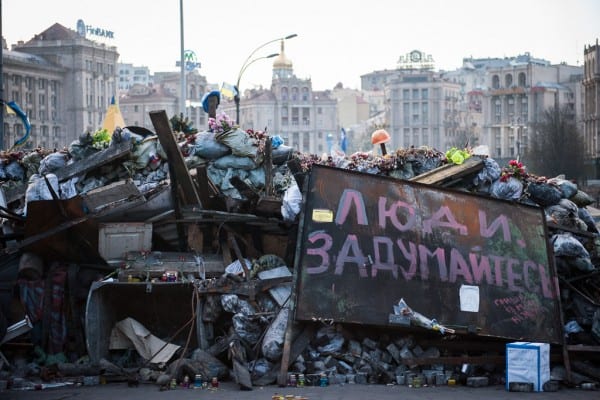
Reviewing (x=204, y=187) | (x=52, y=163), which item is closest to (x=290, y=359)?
(x=204, y=187)

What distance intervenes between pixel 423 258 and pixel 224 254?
2273 mm

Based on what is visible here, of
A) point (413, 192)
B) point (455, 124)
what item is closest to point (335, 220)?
point (413, 192)

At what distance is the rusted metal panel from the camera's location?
1192 cm

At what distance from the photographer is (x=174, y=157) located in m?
13.3

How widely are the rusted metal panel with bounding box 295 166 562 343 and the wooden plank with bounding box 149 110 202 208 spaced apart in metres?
1.83

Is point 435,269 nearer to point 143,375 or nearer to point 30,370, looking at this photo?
point 143,375

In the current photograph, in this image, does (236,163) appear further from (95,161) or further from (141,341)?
(141,341)

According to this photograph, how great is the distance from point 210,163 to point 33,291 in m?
2.76

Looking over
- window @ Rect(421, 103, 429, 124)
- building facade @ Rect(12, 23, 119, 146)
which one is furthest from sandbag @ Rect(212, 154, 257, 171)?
window @ Rect(421, 103, 429, 124)

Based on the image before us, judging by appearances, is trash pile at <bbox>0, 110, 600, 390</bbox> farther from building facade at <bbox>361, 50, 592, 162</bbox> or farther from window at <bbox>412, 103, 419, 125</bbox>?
window at <bbox>412, 103, 419, 125</bbox>

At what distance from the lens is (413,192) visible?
12.8m

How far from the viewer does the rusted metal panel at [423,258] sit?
39.1 feet

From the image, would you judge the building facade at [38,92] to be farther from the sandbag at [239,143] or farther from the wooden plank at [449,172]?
the wooden plank at [449,172]

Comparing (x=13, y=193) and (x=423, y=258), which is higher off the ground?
(x=13, y=193)
